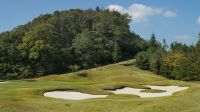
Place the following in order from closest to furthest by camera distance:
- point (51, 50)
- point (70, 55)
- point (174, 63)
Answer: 1. point (174, 63)
2. point (51, 50)
3. point (70, 55)

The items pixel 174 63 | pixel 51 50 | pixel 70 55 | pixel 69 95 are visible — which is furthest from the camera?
pixel 70 55

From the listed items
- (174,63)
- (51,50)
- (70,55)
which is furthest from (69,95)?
(70,55)

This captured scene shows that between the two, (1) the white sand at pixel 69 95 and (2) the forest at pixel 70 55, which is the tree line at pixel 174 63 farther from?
(1) the white sand at pixel 69 95

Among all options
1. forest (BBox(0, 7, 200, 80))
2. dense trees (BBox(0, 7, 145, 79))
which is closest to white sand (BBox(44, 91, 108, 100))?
forest (BBox(0, 7, 200, 80))

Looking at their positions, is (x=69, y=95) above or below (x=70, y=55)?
below

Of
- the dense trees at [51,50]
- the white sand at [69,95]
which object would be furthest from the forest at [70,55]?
the white sand at [69,95]

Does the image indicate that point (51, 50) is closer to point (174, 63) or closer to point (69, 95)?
point (174, 63)

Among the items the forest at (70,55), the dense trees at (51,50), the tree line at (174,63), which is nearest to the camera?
the tree line at (174,63)

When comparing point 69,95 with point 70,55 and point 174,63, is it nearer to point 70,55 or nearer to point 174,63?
point 174,63

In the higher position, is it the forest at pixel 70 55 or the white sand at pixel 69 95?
the forest at pixel 70 55

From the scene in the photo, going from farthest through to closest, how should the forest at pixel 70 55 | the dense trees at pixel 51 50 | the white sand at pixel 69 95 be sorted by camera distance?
the dense trees at pixel 51 50 < the forest at pixel 70 55 < the white sand at pixel 69 95

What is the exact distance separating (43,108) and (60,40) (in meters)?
153

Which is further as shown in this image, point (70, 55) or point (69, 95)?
point (70, 55)

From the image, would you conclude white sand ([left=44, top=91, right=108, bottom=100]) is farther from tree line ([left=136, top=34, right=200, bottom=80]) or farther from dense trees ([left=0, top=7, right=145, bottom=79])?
dense trees ([left=0, top=7, right=145, bottom=79])
